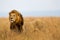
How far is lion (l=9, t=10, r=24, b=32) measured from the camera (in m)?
3.60

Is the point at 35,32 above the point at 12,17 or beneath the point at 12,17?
Result: beneath

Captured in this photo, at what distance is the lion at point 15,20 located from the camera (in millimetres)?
3598

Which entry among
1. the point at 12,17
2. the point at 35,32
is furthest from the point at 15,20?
the point at 35,32

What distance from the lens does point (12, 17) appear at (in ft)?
11.8

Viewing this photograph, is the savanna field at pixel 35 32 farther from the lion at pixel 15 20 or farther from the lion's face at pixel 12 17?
the lion's face at pixel 12 17

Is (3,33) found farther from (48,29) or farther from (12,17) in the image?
(48,29)

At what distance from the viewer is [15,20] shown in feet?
12.0

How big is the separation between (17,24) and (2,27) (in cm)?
34

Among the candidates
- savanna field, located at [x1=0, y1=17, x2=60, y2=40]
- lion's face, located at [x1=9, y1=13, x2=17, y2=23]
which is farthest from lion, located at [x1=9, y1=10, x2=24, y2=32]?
savanna field, located at [x1=0, y1=17, x2=60, y2=40]

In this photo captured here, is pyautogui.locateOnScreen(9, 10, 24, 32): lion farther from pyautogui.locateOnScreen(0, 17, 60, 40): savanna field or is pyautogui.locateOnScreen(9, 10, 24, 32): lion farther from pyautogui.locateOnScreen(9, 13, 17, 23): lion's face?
pyautogui.locateOnScreen(0, 17, 60, 40): savanna field

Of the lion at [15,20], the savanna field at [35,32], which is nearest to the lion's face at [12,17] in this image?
the lion at [15,20]

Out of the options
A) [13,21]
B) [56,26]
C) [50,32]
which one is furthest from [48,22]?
[13,21]

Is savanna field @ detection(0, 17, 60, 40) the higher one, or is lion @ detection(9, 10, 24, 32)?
lion @ detection(9, 10, 24, 32)

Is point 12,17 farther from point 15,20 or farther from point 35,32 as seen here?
point 35,32
